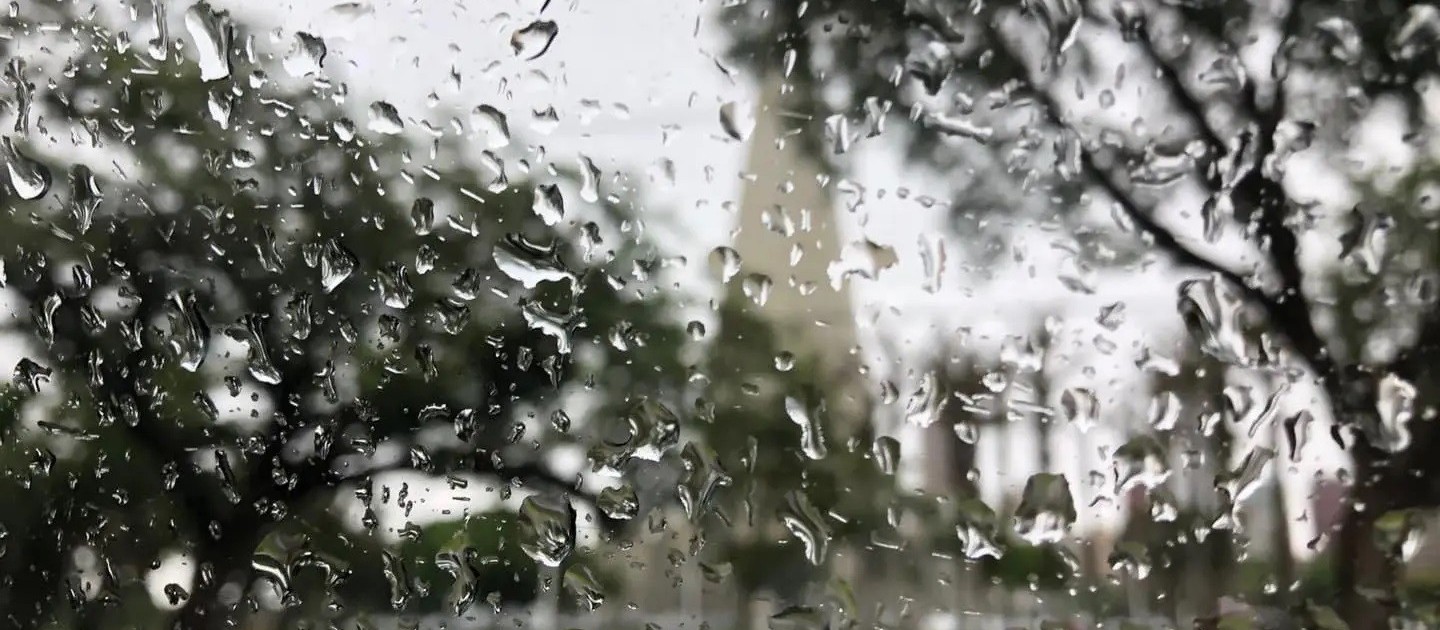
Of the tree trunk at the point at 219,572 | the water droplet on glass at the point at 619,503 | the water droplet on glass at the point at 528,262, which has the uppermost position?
the water droplet on glass at the point at 528,262

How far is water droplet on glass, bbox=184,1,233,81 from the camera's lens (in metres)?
0.71

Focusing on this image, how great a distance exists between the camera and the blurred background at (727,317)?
0.52 meters

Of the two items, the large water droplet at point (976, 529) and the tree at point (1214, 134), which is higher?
the tree at point (1214, 134)

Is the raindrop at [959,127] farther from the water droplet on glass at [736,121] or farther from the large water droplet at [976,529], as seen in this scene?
the large water droplet at [976,529]

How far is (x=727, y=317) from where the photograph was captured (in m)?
0.60

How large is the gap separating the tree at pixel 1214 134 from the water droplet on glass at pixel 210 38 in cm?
41

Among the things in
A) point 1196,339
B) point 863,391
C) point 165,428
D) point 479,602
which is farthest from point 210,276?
point 1196,339

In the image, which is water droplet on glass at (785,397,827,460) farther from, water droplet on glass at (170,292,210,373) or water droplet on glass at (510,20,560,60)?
water droplet on glass at (170,292,210,373)

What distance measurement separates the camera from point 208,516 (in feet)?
2.19

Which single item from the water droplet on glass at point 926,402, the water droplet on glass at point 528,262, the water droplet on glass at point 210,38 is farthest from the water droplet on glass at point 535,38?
the water droplet on glass at point 926,402

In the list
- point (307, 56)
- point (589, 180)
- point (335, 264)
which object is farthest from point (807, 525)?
point (307, 56)

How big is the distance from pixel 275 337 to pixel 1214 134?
62cm

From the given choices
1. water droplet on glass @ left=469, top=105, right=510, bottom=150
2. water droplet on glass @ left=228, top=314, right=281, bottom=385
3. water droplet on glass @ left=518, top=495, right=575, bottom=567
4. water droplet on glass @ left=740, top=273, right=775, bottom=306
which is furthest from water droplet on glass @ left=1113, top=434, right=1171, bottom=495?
water droplet on glass @ left=228, top=314, right=281, bottom=385

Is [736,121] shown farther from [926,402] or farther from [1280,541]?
[1280,541]
